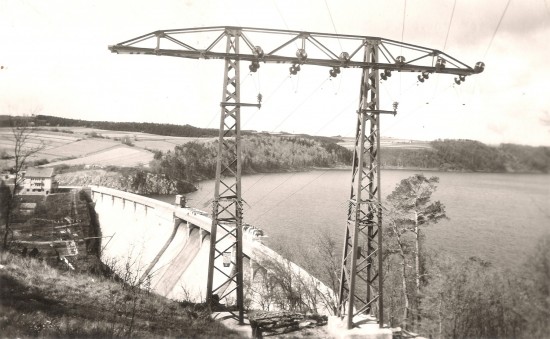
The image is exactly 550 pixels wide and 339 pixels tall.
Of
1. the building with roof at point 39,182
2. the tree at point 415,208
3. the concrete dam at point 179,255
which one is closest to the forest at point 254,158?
the building with roof at point 39,182

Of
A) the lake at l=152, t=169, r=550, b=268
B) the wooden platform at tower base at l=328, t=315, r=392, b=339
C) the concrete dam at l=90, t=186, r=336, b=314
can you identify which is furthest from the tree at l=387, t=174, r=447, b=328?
the wooden platform at tower base at l=328, t=315, r=392, b=339

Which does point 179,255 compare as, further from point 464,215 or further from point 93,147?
point 93,147

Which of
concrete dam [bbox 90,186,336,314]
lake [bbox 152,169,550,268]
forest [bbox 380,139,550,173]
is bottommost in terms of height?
concrete dam [bbox 90,186,336,314]

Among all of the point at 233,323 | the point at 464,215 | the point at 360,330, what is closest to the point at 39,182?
the point at 233,323

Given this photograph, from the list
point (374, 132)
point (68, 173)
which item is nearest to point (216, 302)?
point (374, 132)

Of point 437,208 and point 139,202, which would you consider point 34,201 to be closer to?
point 139,202

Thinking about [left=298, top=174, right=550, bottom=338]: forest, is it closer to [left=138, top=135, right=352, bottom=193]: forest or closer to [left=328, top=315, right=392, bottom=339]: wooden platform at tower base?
[left=328, top=315, right=392, bottom=339]: wooden platform at tower base

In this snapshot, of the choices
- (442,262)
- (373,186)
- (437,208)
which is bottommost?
(442,262)
